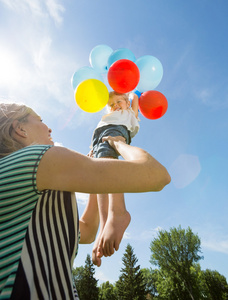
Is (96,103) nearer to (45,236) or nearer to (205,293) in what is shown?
(45,236)

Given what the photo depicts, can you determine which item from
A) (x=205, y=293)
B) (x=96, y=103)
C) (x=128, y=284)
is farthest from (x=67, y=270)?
(x=205, y=293)

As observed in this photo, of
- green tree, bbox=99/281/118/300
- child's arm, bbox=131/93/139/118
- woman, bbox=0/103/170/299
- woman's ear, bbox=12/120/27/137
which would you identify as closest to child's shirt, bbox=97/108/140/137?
child's arm, bbox=131/93/139/118

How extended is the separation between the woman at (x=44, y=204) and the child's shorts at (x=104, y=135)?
4.12 ft

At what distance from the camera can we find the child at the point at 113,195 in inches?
69.8

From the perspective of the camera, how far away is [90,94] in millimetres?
2512

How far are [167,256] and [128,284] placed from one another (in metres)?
7.95

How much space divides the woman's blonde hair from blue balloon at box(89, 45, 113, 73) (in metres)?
2.45

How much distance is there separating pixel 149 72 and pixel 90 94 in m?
1.40

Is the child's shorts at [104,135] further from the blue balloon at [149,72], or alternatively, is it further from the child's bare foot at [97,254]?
the blue balloon at [149,72]

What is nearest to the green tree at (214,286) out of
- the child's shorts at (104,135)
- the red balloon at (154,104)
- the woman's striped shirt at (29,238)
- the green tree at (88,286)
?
the green tree at (88,286)

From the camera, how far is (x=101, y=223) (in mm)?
2043

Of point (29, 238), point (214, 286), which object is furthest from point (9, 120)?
point (214, 286)

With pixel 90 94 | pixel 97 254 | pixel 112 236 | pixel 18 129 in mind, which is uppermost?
pixel 90 94

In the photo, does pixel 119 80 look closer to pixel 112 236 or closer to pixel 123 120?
pixel 123 120
